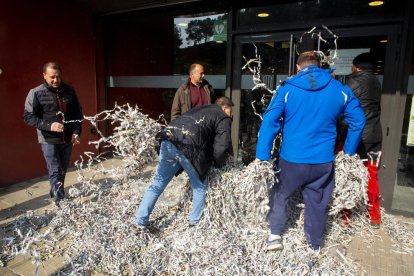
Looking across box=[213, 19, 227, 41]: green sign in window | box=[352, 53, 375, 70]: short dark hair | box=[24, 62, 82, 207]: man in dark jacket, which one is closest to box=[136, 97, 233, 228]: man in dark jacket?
box=[24, 62, 82, 207]: man in dark jacket

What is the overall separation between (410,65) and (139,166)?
335cm

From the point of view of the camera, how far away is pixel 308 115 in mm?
2645

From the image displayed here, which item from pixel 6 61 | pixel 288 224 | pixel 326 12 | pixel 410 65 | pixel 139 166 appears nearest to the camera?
pixel 139 166

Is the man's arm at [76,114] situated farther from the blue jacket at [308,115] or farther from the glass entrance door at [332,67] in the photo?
the blue jacket at [308,115]

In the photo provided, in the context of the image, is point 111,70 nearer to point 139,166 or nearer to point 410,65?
point 139,166

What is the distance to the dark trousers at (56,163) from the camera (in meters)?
3.72

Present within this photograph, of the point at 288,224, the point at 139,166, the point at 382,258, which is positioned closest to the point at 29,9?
the point at 139,166

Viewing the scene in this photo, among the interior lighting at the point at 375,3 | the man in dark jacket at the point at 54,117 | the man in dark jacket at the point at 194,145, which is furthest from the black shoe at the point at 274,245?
the interior lighting at the point at 375,3

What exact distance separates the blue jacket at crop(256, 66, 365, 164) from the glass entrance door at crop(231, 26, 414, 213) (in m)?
0.64

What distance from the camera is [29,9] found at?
4.80 meters

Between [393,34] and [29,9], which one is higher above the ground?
[29,9]

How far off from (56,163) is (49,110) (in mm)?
667

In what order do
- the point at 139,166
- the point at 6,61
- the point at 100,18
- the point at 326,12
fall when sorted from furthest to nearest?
the point at 100,18 < the point at 6,61 < the point at 326,12 < the point at 139,166

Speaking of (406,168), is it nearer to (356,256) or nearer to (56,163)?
(356,256)
